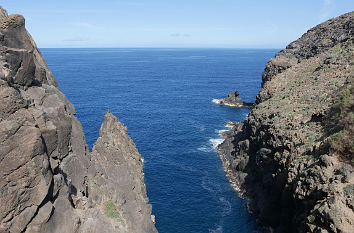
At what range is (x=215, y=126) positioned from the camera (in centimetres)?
10712

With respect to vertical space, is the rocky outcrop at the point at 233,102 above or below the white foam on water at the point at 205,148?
above

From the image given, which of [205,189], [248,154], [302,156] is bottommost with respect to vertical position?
[205,189]

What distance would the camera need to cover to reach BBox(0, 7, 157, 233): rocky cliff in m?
19.0

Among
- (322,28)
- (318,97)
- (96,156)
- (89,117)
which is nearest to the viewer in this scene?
(96,156)

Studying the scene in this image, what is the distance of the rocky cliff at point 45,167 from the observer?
1903 centimetres

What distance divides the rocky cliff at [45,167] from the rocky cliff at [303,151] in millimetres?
23196

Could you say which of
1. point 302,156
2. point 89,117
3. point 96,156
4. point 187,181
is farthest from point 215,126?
point 96,156

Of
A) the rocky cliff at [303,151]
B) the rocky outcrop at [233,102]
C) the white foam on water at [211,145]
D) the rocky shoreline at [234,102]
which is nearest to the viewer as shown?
the rocky cliff at [303,151]

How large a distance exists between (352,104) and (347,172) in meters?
14.2

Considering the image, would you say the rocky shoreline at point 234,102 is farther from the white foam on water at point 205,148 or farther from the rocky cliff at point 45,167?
the rocky cliff at point 45,167

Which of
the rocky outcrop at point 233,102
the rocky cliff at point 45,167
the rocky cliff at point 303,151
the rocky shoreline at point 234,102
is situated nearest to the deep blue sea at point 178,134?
the rocky shoreline at point 234,102

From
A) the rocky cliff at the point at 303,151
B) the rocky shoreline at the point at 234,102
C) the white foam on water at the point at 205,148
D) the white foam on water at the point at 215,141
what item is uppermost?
the rocky cliff at the point at 303,151

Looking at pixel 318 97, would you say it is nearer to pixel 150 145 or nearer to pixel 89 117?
pixel 150 145

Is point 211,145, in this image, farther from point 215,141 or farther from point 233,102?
point 233,102
